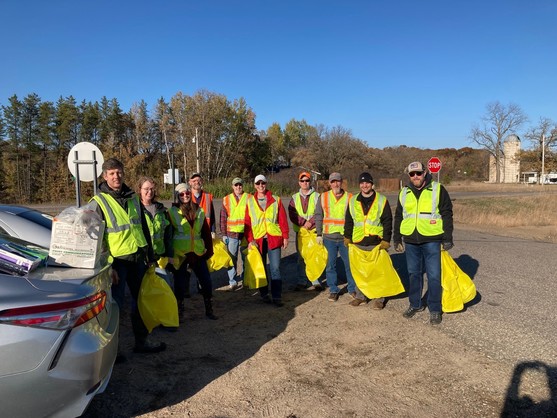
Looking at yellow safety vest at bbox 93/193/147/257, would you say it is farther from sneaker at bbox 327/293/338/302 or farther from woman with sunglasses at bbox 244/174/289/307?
sneaker at bbox 327/293/338/302

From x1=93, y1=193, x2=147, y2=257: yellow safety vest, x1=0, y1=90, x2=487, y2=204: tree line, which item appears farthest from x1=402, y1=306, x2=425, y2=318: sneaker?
x1=0, y1=90, x2=487, y2=204: tree line

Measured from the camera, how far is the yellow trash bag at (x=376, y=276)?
5535mm

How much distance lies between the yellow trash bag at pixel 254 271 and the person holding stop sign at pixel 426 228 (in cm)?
197

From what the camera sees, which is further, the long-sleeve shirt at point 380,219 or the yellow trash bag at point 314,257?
the yellow trash bag at point 314,257

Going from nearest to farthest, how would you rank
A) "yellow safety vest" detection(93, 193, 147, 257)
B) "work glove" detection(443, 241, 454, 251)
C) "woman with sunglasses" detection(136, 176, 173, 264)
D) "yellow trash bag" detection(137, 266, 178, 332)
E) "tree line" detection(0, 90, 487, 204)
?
"yellow safety vest" detection(93, 193, 147, 257)
"yellow trash bag" detection(137, 266, 178, 332)
"woman with sunglasses" detection(136, 176, 173, 264)
"work glove" detection(443, 241, 454, 251)
"tree line" detection(0, 90, 487, 204)

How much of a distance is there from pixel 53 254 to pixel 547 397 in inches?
151

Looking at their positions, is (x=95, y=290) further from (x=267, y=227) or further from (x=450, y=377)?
(x=267, y=227)

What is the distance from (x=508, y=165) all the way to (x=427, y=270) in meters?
83.8

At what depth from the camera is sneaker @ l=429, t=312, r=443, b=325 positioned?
499 cm

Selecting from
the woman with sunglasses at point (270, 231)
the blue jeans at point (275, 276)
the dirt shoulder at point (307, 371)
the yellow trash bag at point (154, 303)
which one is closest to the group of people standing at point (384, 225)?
the dirt shoulder at point (307, 371)

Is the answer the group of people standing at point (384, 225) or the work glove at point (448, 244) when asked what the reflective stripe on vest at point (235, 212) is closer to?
the group of people standing at point (384, 225)

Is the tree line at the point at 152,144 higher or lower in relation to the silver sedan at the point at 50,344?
higher

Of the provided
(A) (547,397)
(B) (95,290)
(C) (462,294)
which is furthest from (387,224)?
(B) (95,290)

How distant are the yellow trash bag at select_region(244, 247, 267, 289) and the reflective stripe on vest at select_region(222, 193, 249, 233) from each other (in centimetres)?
54
